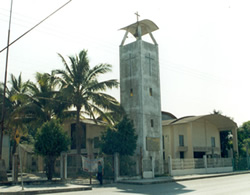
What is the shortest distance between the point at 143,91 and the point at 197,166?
32.3ft

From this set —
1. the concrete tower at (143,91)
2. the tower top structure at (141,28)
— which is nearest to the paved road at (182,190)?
the concrete tower at (143,91)

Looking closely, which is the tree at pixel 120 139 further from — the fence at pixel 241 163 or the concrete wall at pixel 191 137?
the fence at pixel 241 163

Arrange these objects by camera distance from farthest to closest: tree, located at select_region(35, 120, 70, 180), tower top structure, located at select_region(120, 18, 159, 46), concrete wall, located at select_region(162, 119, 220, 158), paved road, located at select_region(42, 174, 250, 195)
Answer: concrete wall, located at select_region(162, 119, 220, 158) < tower top structure, located at select_region(120, 18, 159, 46) < tree, located at select_region(35, 120, 70, 180) < paved road, located at select_region(42, 174, 250, 195)

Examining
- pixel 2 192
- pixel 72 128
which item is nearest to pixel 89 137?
pixel 72 128

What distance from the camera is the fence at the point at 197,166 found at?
94.7ft

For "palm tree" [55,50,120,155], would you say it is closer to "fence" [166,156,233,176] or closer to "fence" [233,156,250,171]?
"fence" [166,156,233,176]

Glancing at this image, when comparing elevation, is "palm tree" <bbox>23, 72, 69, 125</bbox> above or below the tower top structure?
below

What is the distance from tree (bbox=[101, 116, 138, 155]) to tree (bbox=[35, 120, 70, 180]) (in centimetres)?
426

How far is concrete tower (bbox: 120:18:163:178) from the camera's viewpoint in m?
28.2

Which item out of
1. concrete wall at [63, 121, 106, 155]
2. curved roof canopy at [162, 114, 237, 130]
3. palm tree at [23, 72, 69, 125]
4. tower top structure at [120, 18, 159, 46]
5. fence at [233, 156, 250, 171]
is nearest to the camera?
palm tree at [23, 72, 69, 125]

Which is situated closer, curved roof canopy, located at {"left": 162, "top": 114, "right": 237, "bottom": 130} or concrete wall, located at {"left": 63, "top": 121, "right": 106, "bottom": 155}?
concrete wall, located at {"left": 63, "top": 121, "right": 106, "bottom": 155}

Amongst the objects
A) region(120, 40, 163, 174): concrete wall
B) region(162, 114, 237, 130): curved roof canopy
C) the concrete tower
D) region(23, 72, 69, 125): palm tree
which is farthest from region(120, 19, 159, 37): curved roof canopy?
region(162, 114, 237, 130): curved roof canopy

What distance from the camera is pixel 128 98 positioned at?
97.0ft

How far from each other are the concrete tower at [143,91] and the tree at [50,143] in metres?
7.12
